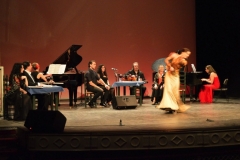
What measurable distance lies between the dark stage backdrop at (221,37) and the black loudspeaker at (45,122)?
7170 millimetres

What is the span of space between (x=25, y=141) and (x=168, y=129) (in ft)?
6.53

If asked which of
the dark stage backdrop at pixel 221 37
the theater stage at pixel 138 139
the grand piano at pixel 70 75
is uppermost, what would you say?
the dark stage backdrop at pixel 221 37

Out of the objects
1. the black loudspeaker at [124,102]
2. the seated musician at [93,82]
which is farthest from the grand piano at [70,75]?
the black loudspeaker at [124,102]

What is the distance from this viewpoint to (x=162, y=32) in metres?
11.7

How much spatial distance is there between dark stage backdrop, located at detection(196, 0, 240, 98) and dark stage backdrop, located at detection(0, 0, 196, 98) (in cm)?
44

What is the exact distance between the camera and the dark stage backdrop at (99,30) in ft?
32.6

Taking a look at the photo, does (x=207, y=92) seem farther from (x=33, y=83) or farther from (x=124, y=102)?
(x=33, y=83)

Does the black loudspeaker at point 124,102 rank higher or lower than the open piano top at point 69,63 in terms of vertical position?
lower

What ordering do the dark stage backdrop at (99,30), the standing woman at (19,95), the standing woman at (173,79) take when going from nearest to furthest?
the standing woman at (19,95) → the standing woman at (173,79) → the dark stage backdrop at (99,30)

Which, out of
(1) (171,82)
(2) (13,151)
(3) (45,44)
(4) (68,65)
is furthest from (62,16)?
(2) (13,151)

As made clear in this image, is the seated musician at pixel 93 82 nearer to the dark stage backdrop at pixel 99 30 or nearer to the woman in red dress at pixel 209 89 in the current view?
the dark stage backdrop at pixel 99 30

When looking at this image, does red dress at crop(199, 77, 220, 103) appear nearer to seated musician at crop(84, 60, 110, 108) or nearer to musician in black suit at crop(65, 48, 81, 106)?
seated musician at crop(84, 60, 110, 108)

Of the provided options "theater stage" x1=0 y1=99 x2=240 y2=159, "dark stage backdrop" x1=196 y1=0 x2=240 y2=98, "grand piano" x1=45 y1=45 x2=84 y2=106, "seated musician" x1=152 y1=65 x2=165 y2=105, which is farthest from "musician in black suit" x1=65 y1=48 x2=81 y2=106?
"dark stage backdrop" x1=196 y1=0 x2=240 y2=98

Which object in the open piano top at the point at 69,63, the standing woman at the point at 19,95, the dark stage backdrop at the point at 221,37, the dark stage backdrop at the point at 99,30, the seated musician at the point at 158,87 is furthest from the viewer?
the dark stage backdrop at the point at 221,37
